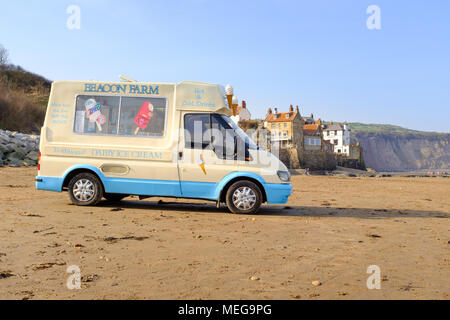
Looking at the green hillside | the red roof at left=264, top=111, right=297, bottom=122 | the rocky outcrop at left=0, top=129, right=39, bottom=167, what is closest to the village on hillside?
the red roof at left=264, top=111, right=297, bottom=122

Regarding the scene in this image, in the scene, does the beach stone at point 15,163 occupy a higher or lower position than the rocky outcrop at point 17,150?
lower

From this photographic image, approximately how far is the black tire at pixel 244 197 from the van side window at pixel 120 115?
2139 millimetres

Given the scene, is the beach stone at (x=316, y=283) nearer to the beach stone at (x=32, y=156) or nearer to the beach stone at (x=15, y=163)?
the beach stone at (x=15, y=163)

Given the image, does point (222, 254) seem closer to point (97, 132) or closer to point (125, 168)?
point (125, 168)

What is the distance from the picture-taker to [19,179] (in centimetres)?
1627

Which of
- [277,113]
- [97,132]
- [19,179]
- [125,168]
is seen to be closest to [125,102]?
[97,132]

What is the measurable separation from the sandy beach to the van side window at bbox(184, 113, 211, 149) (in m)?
1.62

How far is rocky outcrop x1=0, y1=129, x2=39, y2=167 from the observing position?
2152cm

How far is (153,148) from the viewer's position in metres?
9.09

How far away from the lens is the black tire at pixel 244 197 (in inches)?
346

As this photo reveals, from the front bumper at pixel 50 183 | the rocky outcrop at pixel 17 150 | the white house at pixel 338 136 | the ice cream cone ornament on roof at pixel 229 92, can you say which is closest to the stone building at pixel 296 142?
the white house at pixel 338 136

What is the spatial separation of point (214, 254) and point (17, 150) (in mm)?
21114

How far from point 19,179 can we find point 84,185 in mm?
8671

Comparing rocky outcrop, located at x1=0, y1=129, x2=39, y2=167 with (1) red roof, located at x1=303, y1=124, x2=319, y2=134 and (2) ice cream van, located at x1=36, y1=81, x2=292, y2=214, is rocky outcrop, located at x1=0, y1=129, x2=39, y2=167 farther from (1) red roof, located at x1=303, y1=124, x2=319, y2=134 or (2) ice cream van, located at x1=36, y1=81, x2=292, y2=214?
(1) red roof, located at x1=303, y1=124, x2=319, y2=134
